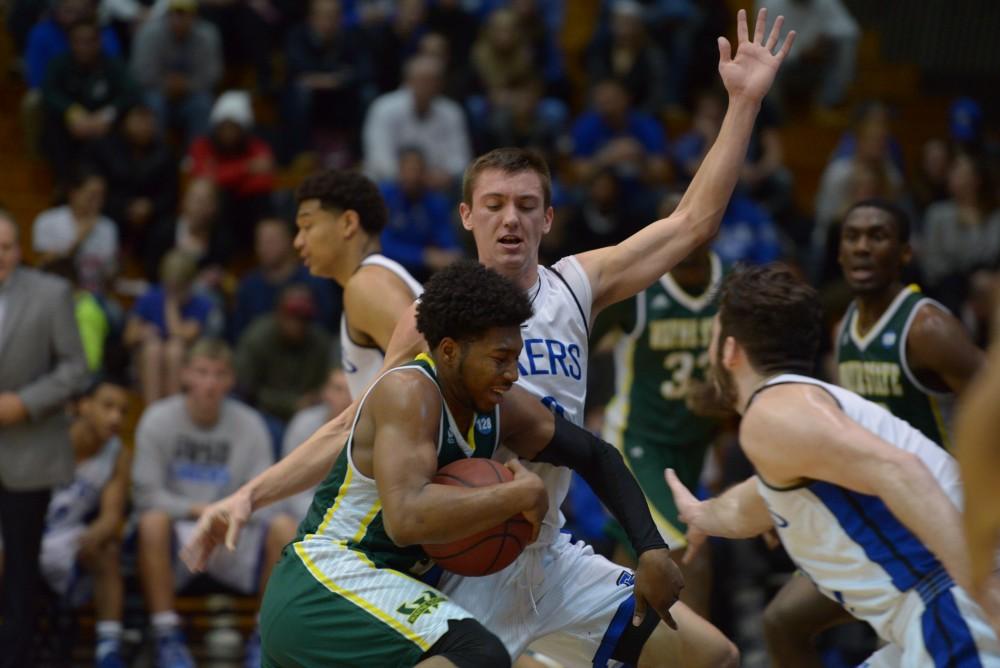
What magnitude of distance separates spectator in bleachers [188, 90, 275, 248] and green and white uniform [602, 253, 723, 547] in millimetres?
4919

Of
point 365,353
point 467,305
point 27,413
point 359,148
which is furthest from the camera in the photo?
point 359,148

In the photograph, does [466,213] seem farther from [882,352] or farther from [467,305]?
[882,352]

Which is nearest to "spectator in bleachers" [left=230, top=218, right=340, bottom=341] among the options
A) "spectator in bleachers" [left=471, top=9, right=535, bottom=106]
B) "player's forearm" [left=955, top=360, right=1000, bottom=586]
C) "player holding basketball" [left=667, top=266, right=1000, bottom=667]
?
"spectator in bleachers" [left=471, top=9, right=535, bottom=106]

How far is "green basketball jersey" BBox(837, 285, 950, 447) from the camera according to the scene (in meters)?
5.73

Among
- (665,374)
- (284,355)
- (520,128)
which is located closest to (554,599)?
(665,374)

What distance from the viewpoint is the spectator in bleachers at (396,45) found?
40.7 ft

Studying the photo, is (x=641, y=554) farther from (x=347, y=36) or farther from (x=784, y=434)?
(x=347, y=36)

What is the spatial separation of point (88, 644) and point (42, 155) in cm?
471

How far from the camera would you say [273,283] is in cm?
1021

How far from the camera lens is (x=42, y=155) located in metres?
11.5

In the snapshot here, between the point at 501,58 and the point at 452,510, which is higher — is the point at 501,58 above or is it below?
above

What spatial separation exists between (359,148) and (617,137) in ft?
7.12

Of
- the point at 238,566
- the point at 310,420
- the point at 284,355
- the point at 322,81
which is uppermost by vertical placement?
the point at 322,81

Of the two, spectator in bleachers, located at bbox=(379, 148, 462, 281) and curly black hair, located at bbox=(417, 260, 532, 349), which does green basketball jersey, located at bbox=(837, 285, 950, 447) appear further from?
spectator in bleachers, located at bbox=(379, 148, 462, 281)
